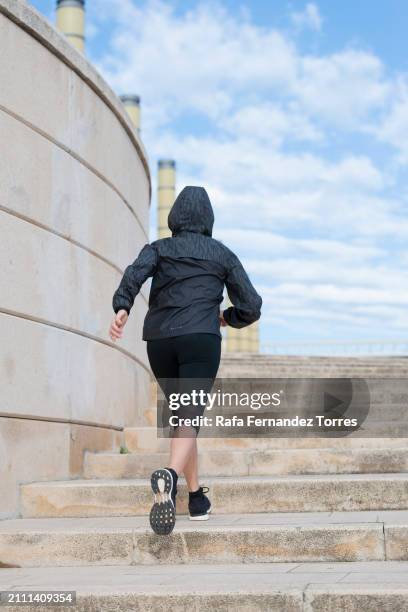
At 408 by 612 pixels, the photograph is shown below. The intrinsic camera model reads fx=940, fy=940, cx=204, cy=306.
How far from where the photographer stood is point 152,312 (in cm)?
499

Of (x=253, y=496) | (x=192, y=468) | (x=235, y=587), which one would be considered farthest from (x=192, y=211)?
(x=235, y=587)

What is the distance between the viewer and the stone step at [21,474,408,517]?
538 centimetres

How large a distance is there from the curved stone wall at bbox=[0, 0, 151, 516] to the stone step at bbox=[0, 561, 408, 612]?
142cm

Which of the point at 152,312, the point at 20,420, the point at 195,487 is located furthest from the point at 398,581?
the point at 20,420

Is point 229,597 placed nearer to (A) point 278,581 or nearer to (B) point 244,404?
(A) point 278,581

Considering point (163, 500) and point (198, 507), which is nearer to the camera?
point (163, 500)

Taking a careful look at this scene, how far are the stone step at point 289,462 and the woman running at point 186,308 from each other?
3.87 feet

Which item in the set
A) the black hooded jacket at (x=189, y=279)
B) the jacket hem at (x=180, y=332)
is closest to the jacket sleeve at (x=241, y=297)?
the black hooded jacket at (x=189, y=279)

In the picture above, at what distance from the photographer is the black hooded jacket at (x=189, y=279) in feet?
15.9

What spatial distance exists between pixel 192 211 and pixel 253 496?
1.71 m

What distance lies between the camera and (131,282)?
484 centimetres

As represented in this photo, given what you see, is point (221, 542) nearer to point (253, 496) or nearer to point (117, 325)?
point (253, 496)

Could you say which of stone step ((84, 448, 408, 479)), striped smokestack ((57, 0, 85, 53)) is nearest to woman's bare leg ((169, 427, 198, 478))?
stone step ((84, 448, 408, 479))

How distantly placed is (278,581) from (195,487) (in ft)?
3.24
